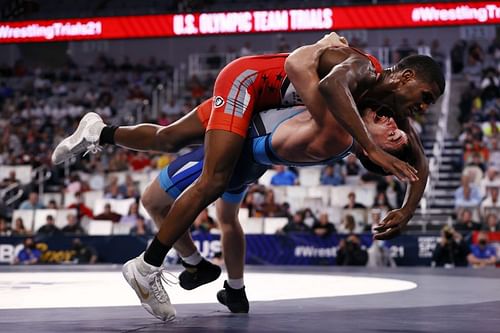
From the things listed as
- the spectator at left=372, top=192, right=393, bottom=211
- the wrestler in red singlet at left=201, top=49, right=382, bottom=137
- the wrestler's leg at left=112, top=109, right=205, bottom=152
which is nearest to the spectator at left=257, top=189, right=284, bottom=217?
the spectator at left=372, top=192, right=393, bottom=211

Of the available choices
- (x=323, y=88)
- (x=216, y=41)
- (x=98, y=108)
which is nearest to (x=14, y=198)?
(x=98, y=108)

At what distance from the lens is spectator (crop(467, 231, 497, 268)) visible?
9578 millimetres

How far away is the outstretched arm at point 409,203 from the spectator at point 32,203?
919cm

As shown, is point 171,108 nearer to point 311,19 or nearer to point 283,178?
point 283,178

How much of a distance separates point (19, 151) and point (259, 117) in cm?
1201

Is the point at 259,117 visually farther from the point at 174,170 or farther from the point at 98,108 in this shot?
the point at 98,108

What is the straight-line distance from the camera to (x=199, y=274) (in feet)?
13.3

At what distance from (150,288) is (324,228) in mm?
6744

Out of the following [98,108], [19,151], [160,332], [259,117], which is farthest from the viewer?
[98,108]

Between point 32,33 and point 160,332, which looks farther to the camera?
point 32,33

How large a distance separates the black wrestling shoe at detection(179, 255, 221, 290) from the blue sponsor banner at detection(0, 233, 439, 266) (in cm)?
599

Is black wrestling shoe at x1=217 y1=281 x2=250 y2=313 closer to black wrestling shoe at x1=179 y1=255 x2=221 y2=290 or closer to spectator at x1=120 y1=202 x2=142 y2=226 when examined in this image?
black wrestling shoe at x1=179 y1=255 x2=221 y2=290

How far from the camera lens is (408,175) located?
3.04 m

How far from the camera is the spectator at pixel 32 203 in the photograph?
12.3 metres
